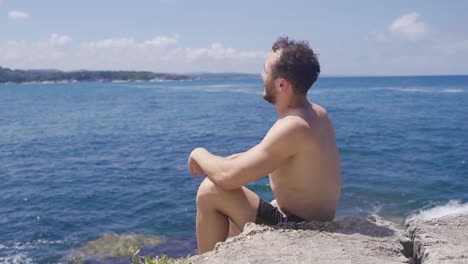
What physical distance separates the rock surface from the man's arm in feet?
4.14

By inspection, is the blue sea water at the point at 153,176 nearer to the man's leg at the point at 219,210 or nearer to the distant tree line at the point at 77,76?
the man's leg at the point at 219,210

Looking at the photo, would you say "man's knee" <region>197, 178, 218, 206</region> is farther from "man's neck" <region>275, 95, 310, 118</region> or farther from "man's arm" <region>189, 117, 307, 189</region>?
"man's neck" <region>275, 95, 310, 118</region>

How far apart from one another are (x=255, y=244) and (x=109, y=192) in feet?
41.3

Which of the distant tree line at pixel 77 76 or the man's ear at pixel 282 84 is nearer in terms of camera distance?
the man's ear at pixel 282 84

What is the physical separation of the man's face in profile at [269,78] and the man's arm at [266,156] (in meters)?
0.29

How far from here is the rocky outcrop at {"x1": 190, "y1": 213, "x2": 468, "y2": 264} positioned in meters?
3.35

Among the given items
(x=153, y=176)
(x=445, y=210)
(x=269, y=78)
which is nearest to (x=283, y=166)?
(x=269, y=78)

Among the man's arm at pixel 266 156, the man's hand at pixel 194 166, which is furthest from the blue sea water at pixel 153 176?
the man's arm at pixel 266 156

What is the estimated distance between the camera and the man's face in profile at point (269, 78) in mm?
3723

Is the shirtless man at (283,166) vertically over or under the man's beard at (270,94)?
under

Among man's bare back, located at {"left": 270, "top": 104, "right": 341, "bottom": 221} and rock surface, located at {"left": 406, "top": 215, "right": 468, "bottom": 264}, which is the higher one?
man's bare back, located at {"left": 270, "top": 104, "right": 341, "bottom": 221}

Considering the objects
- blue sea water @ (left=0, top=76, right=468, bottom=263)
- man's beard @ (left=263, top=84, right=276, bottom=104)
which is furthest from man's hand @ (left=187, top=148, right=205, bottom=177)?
blue sea water @ (left=0, top=76, right=468, bottom=263)

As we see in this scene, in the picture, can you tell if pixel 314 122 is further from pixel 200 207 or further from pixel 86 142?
pixel 86 142

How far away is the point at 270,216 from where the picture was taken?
3.96 metres
